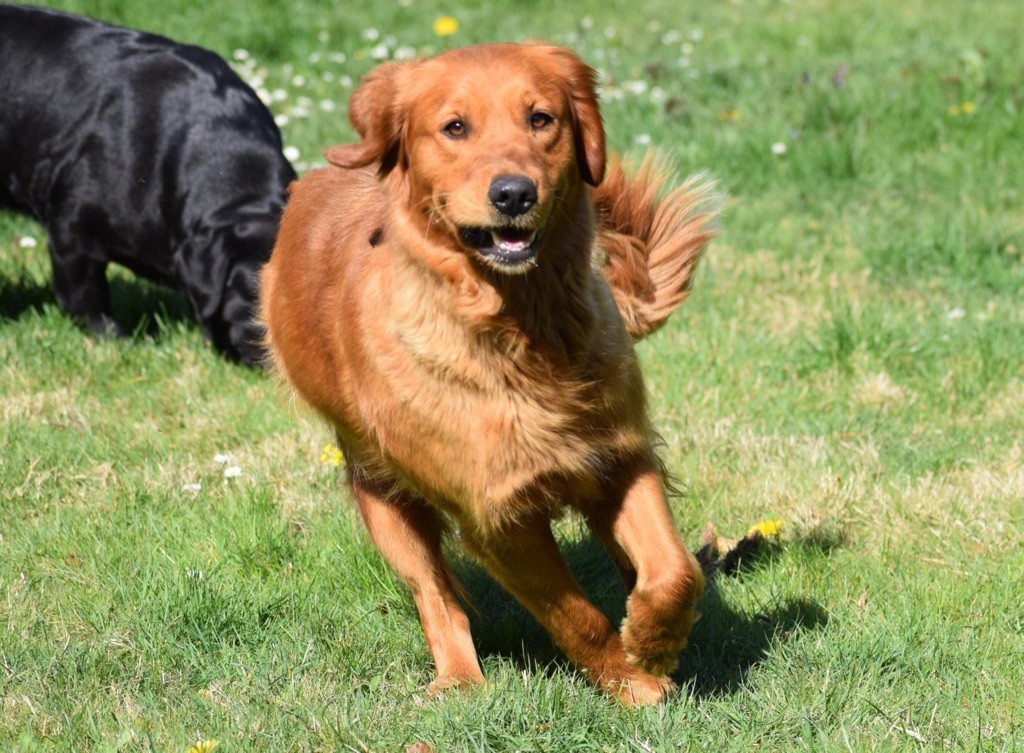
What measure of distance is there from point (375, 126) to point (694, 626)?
157 centimetres

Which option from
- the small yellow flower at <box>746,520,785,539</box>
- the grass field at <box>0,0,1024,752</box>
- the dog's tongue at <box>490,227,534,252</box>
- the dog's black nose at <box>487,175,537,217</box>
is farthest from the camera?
the small yellow flower at <box>746,520,785,539</box>

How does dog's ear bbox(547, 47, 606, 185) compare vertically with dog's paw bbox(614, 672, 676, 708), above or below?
above

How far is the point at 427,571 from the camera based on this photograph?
11.6 feet

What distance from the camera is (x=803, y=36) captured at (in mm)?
9766

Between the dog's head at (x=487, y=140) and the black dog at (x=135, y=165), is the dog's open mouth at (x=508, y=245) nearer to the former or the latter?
the dog's head at (x=487, y=140)

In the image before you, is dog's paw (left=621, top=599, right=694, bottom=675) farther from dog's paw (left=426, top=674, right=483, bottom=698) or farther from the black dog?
the black dog

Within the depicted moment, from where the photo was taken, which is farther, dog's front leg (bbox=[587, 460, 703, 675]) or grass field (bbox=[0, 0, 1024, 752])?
grass field (bbox=[0, 0, 1024, 752])

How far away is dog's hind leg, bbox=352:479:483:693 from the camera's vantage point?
11.0ft

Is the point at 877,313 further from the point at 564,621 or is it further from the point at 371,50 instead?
the point at 371,50

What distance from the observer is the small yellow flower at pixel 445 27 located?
9758 millimetres

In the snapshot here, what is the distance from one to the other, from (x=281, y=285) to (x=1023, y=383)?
9.38 feet

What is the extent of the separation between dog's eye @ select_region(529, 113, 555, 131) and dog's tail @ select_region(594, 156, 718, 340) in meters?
0.73

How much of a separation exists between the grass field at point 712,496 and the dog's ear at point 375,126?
105 centimetres

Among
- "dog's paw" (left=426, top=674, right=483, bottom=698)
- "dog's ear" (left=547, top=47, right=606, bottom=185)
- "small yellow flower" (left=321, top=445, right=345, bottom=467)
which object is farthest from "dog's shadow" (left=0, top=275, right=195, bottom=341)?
"dog's ear" (left=547, top=47, right=606, bottom=185)
